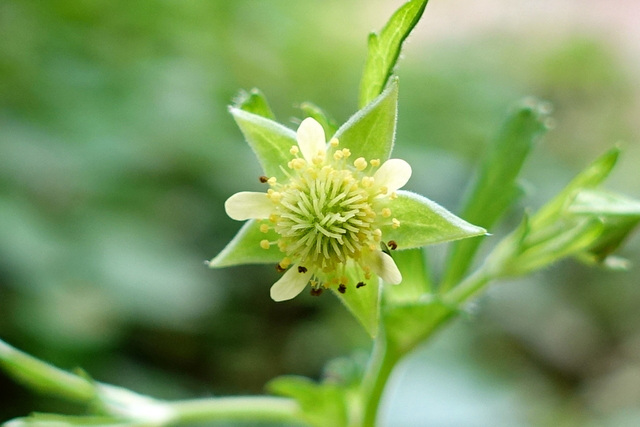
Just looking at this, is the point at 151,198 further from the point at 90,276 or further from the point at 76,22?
the point at 76,22

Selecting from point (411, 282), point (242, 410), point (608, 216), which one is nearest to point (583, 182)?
point (608, 216)

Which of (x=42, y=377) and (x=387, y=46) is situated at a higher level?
(x=387, y=46)

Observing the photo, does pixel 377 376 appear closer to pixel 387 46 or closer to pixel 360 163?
pixel 360 163

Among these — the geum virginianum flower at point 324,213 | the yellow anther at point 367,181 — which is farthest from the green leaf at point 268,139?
the yellow anther at point 367,181

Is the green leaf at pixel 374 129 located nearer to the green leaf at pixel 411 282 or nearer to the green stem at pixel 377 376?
the green leaf at pixel 411 282

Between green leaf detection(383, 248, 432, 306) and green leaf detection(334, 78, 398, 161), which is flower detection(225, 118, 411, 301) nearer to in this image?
green leaf detection(334, 78, 398, 161)
